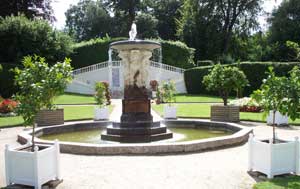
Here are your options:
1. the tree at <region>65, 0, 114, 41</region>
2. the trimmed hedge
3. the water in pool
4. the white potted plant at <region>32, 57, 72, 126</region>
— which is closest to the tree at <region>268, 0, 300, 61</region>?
the trimmed hedge

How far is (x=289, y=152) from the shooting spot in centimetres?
645

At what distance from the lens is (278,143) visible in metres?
6.44

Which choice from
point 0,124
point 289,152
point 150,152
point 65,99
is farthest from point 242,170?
point 65,99

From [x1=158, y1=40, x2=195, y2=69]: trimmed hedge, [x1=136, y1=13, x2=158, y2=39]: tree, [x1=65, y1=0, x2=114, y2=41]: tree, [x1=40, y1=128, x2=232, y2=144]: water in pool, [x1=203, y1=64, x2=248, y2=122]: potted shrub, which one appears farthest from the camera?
[x1=65, y1=0, x2=114, y2=41]: tree

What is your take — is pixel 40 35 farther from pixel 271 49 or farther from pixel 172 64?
pixel 271 49

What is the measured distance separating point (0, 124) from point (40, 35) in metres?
18.6

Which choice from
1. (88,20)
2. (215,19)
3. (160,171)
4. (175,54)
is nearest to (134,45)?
(160,171)

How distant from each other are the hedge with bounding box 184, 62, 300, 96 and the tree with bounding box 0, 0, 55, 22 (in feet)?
50.3

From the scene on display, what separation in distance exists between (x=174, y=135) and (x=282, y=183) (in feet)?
18.8

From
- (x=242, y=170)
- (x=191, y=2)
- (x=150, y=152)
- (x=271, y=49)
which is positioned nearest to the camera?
(x=242, y=170)

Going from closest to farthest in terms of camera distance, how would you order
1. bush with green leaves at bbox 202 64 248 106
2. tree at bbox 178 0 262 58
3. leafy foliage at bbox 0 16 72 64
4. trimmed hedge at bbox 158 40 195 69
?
1. bush with green leaves at bbox 202 64 248 106
2. leafy foliage at bbox 0 16 72 64
3. trimmed hedge at bbox 158 40 195 69
4. tree at bbox 178 0 262 58

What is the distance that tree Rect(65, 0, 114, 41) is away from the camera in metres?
55.2

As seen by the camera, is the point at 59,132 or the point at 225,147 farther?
the point at 59,132

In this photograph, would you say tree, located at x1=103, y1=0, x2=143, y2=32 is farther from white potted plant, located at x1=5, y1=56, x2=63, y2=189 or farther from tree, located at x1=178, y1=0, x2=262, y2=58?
white potted plant, located at x1=5, y1=56, x2=63, y2=189
